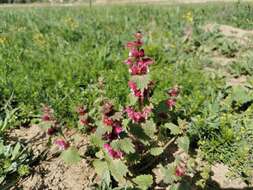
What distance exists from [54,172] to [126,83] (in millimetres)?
1801

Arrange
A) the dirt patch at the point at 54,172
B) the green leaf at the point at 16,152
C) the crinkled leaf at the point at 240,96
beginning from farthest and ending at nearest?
the crinkled leaf at the point at 240,96
the green leaf at the point at 16,152
the dirt patch at the point at 54,172

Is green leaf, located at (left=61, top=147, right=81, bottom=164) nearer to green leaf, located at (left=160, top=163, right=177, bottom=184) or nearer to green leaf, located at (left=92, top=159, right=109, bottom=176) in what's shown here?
green leaf, located at (left=92, top=159, right=109, bottom=176)

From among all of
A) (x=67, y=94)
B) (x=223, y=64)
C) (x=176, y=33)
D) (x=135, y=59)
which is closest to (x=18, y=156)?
(x=67, y=94)

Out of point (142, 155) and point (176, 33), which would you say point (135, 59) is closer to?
point (142, 155)

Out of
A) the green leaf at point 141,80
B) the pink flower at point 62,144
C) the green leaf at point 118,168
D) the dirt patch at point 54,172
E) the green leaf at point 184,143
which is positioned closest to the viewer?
the green leaf at point 141,80

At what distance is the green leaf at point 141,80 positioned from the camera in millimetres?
2496

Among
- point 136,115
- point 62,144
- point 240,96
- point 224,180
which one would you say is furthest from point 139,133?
point 240,96

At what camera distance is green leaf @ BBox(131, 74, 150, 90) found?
2.50 metres

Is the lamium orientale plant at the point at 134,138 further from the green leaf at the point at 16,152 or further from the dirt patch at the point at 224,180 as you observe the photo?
the green leaf at the point at 16,152

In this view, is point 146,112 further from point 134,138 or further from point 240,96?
point 240,96

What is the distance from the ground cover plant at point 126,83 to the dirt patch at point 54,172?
140 millimetres

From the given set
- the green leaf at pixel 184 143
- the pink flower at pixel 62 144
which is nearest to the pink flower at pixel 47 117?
the pink flower at pixel 62 144

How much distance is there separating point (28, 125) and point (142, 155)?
1.72 meters

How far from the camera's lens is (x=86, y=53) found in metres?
5.80
